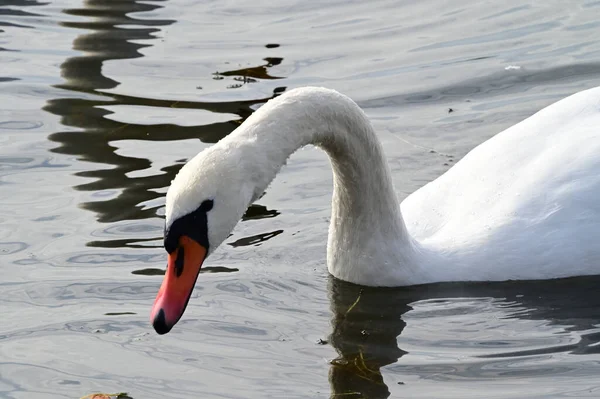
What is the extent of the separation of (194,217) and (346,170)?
1.49 metres

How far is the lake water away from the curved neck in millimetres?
182

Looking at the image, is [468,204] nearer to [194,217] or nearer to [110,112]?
[194,217]

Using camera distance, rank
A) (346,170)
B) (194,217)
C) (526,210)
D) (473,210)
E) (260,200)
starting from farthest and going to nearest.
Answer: (260,200) < (473,210) < (526,210) < (346,170) < (194,217)

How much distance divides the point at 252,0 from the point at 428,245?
21.3ft

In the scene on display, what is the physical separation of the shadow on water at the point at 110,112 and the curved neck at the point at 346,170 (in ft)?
3.79

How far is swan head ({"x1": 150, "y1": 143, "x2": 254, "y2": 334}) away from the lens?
5.47 m

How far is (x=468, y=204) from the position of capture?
716 centimetres

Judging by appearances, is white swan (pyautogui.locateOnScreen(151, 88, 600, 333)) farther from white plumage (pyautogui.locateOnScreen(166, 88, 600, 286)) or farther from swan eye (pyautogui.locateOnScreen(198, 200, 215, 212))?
swan eye (pyautogui.locateOnScreen(198, 200, 215, 212))

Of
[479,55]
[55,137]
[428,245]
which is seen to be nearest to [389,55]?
[479,55]

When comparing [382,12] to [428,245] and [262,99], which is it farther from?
[428,245]

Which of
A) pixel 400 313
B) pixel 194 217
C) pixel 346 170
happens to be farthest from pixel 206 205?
pixel 400 313

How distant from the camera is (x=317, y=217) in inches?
320

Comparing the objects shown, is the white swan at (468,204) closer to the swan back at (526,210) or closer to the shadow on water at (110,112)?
the swan back at (526,210)

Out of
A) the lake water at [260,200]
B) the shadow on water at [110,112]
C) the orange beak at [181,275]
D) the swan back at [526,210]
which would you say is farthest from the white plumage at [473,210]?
the shadow on water at [110,112]
